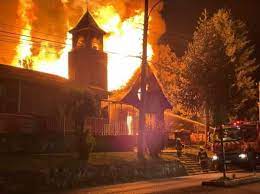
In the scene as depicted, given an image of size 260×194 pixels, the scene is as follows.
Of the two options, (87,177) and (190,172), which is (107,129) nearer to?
(190,172)

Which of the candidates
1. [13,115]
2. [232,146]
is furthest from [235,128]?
[13,115]

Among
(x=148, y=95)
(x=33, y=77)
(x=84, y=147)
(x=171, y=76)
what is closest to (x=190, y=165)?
(x=148, y=95)

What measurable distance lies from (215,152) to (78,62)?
21378 mm

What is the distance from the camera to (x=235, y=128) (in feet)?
97.0

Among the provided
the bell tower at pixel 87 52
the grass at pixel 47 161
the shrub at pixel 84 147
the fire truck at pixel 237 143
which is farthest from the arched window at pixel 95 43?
the shrub at pixel 84 147

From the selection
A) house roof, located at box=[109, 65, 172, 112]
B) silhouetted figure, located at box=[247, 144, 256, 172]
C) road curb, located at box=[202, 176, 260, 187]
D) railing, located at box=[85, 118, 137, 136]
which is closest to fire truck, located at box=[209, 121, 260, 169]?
silhouetted figure, located at box=[247, 144, 256, 172]

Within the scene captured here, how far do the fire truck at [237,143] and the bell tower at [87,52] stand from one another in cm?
1890

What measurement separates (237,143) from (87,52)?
21.3 metres

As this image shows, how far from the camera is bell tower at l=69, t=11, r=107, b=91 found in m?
45.8

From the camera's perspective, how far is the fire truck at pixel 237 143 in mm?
28453

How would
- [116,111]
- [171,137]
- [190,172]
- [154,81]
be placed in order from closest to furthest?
[190,172], [116,111], [154,81], [171,137]

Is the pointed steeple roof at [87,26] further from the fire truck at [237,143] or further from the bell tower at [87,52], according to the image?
the fire truck at [237,143]

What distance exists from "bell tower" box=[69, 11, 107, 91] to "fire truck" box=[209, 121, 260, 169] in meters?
18.9

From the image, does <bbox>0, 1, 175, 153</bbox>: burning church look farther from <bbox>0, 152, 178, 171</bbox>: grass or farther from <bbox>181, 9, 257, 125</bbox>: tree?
<bbox>181, 9, 257, 125</bbox>: tree
